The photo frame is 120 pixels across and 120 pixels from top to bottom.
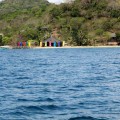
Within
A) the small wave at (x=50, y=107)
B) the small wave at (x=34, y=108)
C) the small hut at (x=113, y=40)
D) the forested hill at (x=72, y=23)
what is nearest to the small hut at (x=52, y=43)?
the forested hill at (x=72, y=23)

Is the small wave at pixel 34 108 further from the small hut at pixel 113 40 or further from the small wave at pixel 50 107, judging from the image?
the small hut at pixel 113 40

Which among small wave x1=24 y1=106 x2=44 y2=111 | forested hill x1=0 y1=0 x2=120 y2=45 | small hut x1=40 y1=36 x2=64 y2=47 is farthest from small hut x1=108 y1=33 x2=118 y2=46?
small wave x1=24 y1=106 x2=44 y2=111

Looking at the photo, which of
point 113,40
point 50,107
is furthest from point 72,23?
point 50,107

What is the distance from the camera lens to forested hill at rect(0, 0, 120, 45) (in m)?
137

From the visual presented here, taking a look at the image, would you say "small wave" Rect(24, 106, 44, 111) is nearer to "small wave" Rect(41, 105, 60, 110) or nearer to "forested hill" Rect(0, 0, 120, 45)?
"small wave" Rect(41, 105, 60, 110)

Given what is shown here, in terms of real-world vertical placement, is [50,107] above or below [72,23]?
below

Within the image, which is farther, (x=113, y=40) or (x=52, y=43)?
(x=113, y=40)

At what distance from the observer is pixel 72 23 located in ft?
498

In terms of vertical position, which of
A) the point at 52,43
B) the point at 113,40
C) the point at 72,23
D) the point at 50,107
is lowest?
the point at 50,107

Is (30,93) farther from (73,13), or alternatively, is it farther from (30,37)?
(73,13)

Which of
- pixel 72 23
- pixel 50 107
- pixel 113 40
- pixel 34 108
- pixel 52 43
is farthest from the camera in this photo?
pixel 72 23

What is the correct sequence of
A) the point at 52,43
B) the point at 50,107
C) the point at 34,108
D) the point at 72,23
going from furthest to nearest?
the point at 72,23, the point at 52,43, the point at 50,107, the point at 34,108

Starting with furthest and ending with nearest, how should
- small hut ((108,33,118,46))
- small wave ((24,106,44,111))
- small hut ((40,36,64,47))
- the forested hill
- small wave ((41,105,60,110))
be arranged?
the forested hill, small hut ((108,33,118,46)), small hut ((40,36,64,47)), small wave ((41,105,60,110)), small wave ((24,106,44,111))

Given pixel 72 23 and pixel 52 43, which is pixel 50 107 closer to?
pixel 52 43
